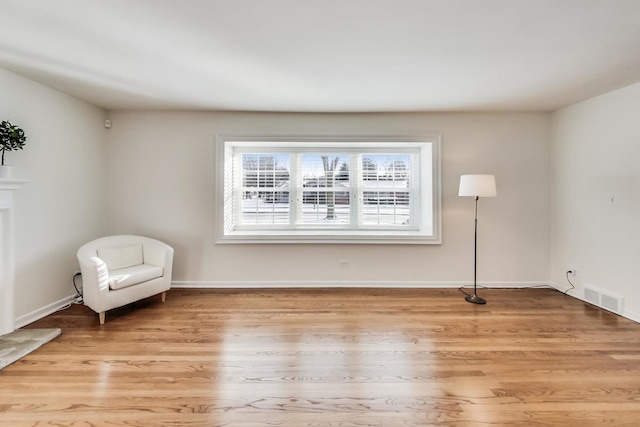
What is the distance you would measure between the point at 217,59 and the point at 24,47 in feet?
4.68

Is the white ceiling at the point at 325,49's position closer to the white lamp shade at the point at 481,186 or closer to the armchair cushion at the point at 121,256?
the white lamp shade at the point at 481,186

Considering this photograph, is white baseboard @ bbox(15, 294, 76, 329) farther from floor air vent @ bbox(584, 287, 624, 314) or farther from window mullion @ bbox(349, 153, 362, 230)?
floor air vent @ bbox(584, 287, 624, 314)

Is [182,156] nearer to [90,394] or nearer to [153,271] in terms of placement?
[153,271]

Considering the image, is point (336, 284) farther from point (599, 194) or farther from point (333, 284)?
point (599, 194)

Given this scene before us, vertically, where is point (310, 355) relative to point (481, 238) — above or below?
below

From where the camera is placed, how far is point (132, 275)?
2.81 metres

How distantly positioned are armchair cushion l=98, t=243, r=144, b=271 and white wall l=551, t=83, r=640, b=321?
529 centimetres

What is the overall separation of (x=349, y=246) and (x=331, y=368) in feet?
6.28

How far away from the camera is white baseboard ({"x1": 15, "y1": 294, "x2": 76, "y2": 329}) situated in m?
2.57

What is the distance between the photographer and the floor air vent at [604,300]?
2849 mm

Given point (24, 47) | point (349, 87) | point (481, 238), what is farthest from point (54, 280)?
point (481, 238)

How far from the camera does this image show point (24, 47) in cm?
209

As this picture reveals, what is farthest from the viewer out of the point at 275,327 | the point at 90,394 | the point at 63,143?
the point at 63,143

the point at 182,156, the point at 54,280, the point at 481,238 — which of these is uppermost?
the point at 182,156
